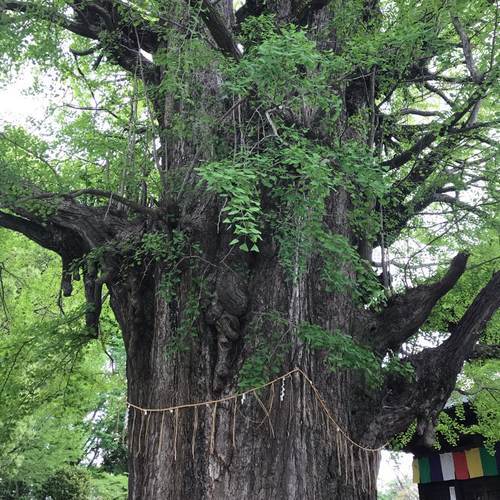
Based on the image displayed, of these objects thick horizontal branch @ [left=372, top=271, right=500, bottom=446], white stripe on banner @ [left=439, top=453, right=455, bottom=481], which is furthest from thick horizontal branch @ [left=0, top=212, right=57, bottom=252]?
white stripe on banner @ [left=439, top=453, right=455, bottom=481]

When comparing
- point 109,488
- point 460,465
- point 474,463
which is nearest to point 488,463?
point 474,463

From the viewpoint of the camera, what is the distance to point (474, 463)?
8898mm

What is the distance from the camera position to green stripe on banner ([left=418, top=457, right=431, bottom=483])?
9.56 metres

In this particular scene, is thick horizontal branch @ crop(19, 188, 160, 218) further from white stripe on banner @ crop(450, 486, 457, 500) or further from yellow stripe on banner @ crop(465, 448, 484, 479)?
white stripe on banner @ crop(450, 486, 457, 500)

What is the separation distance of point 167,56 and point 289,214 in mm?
1706

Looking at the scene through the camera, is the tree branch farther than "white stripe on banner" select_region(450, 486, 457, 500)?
No

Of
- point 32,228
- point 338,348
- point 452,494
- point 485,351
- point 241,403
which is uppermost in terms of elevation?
point 32,228

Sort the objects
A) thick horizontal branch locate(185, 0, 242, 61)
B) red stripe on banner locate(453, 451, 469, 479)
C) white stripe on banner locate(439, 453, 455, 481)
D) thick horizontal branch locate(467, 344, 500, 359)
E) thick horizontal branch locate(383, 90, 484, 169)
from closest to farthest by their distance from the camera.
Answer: thick horizontal branch locate(185, 0, 242, 61), thick horizontal branch locate(383, 90, 484, 169), thick horizontal branch locate(467, 344, 500, 359), red stripe on banner locate(453, 451, 469, 479), white stripe on banner locate(439, 453, 455, 481)

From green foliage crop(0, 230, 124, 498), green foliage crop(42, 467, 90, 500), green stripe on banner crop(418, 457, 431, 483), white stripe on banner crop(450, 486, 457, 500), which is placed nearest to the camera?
green foliage crop(0, 230, 124, 498)

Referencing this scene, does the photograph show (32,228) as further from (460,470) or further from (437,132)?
(460,470)

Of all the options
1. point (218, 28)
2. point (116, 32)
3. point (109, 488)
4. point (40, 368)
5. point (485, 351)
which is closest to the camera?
point (218, 28)

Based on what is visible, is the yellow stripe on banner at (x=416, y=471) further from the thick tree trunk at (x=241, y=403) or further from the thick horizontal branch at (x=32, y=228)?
the thick horizontal branch at (x=32, y=228)

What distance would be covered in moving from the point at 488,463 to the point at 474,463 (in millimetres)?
224

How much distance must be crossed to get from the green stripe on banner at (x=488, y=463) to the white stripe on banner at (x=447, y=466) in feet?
1.81
